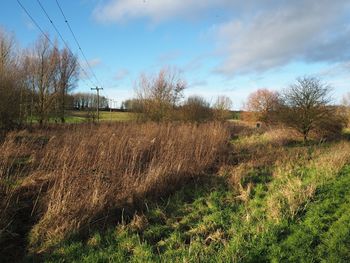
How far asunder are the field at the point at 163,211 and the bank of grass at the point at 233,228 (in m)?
0.02

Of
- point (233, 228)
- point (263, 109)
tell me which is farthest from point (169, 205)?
point (263, 109)

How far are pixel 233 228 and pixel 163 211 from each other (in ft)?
5.05

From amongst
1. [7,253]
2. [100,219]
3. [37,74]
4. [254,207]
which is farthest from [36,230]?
[37,74]

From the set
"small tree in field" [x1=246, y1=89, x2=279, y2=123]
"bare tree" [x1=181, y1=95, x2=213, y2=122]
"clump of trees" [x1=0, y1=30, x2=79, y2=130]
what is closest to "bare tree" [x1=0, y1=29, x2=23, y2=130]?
"clump of trees" [x1=0, y1=30, x2=79, y2=130]

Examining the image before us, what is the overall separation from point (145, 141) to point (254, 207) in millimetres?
5337

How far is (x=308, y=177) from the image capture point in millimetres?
8539

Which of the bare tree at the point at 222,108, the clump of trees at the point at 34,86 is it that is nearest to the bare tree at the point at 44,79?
the clump of trees at the point at 34,86

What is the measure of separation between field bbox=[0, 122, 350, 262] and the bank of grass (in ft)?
0.06

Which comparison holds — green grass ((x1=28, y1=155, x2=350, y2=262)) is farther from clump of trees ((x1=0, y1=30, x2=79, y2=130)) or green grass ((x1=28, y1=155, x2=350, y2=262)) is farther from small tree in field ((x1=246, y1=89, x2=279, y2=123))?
small tree in field ((x1=246, y1=89, x2=279, y2=123))

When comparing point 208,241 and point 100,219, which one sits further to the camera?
point 100,219

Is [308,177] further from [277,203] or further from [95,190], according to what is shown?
[95,190]

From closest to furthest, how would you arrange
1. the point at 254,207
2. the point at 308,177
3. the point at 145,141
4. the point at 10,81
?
the point at 254,207 → the point at 308,177 → the point at 145,141 → the point at 10,81

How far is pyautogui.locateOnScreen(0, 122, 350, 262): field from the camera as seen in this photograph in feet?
15.9

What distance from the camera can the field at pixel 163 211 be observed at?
15.9 feet
